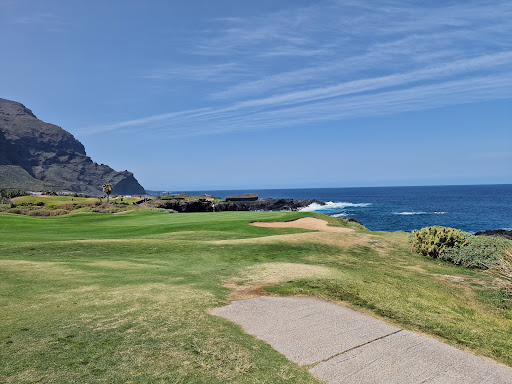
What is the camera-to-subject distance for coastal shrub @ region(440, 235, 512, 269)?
18.1m

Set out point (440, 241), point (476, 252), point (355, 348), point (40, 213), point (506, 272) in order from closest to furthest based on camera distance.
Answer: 1. point (355, 348)
2. point (506, 272)
3. point (476, 252)
4. point (440, 241)
5. point (40, 213)

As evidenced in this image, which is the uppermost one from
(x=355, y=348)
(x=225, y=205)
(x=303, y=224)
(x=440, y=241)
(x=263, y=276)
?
(x=355, y=348)

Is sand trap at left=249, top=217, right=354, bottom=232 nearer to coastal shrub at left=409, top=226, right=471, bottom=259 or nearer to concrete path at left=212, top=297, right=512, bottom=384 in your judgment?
coastal shrub at left=409, top=226, right=471, bottom=259

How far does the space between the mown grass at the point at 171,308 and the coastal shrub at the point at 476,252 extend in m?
0.82

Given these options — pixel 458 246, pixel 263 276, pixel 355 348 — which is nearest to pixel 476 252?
pixel 458 246

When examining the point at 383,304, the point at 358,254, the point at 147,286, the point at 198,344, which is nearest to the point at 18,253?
the point at 147,286

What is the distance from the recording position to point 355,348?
676cm

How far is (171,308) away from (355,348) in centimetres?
450

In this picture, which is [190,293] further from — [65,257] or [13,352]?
[65,257]

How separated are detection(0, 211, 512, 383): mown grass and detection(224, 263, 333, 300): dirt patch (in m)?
0.46

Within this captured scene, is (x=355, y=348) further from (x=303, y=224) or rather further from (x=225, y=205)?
(x=225, y=205)

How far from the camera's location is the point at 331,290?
10859mm

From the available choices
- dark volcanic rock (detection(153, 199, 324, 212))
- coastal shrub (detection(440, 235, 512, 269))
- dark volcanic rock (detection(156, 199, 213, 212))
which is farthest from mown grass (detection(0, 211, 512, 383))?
dark volcanic rock (detection(153, 199, 324, 212))

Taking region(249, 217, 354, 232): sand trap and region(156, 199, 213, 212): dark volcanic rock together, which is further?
region(156, 199, 213, 212): dark volcanic rock
